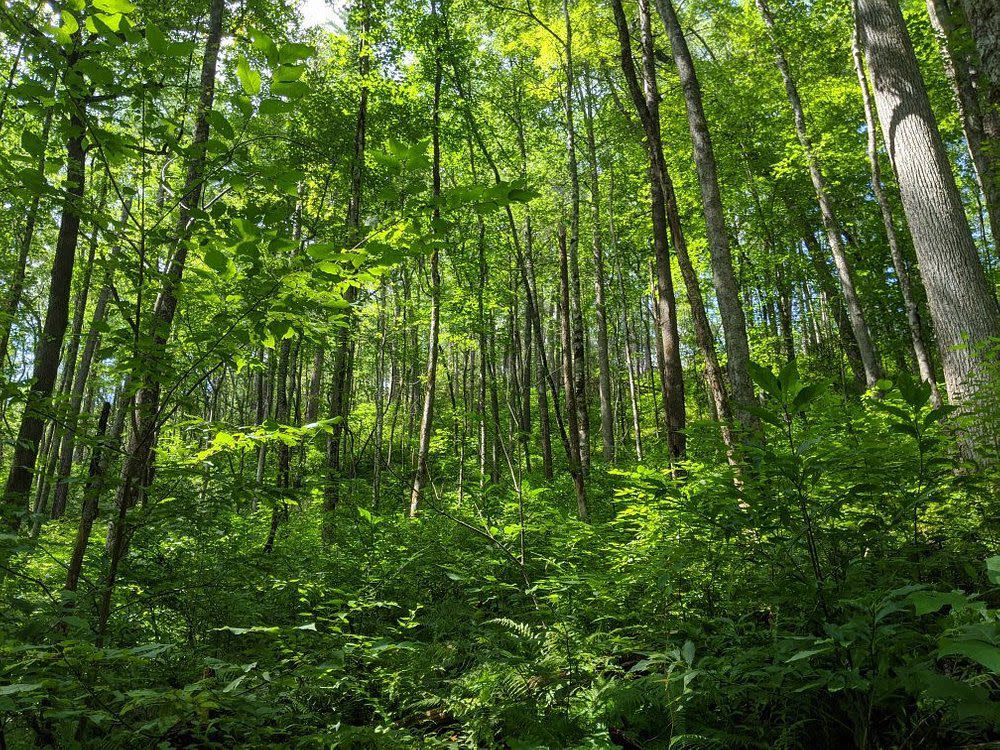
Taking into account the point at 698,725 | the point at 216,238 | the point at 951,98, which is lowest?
the point at 698,725

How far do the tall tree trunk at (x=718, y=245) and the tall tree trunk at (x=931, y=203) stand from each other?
1966 mm

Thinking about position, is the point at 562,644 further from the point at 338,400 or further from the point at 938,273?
the point at 338,400

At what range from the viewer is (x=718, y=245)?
22.1 ft

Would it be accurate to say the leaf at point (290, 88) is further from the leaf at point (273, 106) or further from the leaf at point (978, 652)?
the leaf at point (978, 652)

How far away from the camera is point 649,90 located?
24.3 feet

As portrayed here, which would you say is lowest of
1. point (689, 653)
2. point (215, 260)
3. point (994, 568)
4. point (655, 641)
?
point (655, 641)

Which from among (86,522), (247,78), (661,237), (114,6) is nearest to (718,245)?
(661,237)

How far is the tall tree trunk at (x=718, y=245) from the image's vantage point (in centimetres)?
635

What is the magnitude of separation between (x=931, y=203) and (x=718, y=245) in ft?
7.46

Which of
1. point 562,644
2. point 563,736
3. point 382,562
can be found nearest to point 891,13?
point 562,644

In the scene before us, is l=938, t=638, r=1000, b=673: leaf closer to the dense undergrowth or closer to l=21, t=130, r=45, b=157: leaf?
the dense undergrowth

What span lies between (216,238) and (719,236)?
20.6 feet

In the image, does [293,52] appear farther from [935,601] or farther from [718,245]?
[718,245]

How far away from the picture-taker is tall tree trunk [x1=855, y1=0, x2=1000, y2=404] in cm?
558
